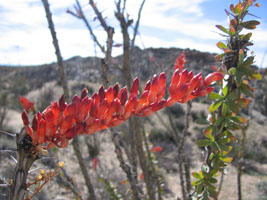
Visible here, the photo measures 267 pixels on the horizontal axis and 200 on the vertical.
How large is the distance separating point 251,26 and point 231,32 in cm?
15

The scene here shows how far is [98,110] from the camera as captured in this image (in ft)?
3.29

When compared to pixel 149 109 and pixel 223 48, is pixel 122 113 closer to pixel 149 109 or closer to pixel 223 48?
pixel 149 109

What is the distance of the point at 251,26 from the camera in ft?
5.16

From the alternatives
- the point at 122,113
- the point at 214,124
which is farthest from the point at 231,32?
the point at 122,113

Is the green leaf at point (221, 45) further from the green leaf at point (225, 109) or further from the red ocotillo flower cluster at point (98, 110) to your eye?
the red ocotillo flower cluster at point (98, 110)

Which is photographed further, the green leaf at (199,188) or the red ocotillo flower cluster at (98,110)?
the green leaf at (199,188)

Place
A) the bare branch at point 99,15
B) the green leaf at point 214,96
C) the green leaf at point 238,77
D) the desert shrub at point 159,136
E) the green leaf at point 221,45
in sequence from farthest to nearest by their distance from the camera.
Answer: the desert shrub at point 159,136, the bare branch at point 99,15, the green leaf at point 221,45, the green leaf at point 214,96, the green leaf at point 238,77

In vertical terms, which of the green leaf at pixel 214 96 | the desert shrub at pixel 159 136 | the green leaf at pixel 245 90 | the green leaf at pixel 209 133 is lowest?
the desert shrub at pixel 159 136

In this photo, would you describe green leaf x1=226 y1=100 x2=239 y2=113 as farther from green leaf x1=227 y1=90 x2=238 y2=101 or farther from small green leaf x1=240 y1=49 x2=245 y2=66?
small green leaf x1=240 y1=49 x2=245 y2=66

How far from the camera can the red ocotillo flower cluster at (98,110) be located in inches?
37.0

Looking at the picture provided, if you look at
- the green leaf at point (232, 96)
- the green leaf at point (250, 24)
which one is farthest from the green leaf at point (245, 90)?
the green leaf at point (250, 24)

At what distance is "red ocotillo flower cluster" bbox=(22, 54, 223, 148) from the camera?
939 mm

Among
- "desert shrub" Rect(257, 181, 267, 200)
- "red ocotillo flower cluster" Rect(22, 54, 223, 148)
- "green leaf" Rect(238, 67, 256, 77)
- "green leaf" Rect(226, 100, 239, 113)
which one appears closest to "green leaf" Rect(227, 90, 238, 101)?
"green leaf" Rect(226, 100, 239, 113)

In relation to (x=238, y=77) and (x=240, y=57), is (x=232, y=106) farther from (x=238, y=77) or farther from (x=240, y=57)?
(x=240, y=57)
